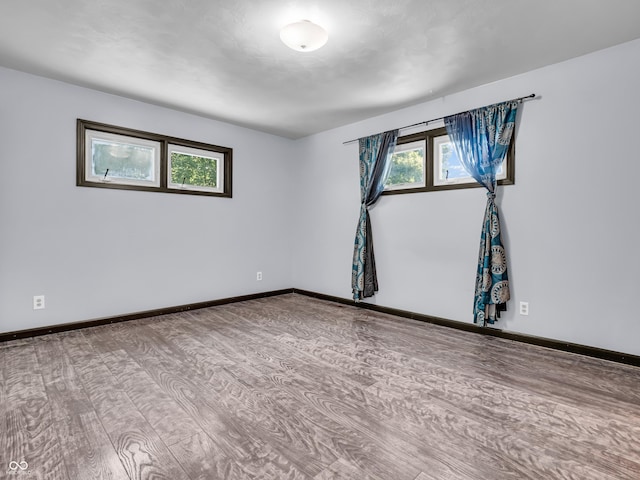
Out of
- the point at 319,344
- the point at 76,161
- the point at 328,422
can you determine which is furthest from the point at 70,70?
the point at 328,422

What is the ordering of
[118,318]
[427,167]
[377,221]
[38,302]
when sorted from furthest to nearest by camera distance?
[377,221], [427,167], [118,318], [38,302]

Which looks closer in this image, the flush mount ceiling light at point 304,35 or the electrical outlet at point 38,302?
the flush mount ceiling light at point 304,35

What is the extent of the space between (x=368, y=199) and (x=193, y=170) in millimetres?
2340

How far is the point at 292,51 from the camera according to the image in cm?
271

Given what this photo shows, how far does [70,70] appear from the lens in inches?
120

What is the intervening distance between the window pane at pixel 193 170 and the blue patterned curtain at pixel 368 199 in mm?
2059

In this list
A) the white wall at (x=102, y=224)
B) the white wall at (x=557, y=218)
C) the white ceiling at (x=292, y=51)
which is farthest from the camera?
the white wall at (x=102, y=224)

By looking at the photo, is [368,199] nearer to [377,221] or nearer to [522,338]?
[377,221]

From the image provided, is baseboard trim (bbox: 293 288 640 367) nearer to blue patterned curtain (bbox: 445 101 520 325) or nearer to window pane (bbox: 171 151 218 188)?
blue patterned curtain (bbox: 445 101 520 325)

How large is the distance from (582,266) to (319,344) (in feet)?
7.74

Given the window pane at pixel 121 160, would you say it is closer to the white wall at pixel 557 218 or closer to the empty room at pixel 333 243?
the empty room at pixel 333 243

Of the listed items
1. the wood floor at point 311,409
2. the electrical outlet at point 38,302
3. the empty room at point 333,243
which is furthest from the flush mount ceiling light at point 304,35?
the electrical outlet at point 38,302

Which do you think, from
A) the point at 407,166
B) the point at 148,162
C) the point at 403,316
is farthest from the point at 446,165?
the point at 148,162

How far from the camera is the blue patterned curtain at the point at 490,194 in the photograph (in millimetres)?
3125
